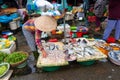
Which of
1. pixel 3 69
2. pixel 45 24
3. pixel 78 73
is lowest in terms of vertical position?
pixel 78 73

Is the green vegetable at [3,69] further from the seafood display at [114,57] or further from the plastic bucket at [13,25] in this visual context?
the plastic bucket at [13,25]

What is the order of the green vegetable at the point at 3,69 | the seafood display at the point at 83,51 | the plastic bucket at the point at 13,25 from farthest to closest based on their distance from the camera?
1. the plastic bucket at the point at 13,25
2. the seafood display at the point at 83,51
3. the green vegetable at the point at 3,69

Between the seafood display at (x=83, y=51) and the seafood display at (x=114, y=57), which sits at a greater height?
the seafood display at (x=83, y=51)

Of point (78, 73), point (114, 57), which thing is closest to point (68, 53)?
point (78, 73)

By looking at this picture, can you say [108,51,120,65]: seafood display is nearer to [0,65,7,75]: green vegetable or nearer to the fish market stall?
the fish market stall

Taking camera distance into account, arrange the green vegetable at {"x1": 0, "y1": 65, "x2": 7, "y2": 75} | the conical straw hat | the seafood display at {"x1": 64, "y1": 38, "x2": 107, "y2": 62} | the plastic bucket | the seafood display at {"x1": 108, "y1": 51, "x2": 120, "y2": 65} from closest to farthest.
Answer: the conical straw hat
the green vegetable at {"x1": 0, "y1": 65, "x2": 7, "y2": 75}
the seafood display at {"x1": 64, "y1": 38, "x2": 107, "y2": 62}
the seafood display at {"x1": 108, "y1": 51, "x2": 120, "y2": 65}
the plastic bucket

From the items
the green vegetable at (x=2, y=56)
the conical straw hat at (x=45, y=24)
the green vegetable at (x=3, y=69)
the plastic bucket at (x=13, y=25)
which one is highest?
the conical straw hat at (x=45, y=24)

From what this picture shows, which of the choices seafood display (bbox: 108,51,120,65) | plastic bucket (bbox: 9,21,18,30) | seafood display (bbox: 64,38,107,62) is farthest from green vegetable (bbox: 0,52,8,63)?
seafood display (bbox: 108,51,120,65)

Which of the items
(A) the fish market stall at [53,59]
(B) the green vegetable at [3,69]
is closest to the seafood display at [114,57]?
(A) the fish market stall at [53,59]

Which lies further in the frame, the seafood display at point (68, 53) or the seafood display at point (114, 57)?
the seafood display at point (114, 57)

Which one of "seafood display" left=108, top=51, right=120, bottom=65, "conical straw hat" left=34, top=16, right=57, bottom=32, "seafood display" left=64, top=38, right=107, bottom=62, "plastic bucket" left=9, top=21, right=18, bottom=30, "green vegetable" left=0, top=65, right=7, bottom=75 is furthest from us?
"plastic bucket" left=9, top=21, right=18, bottom=30

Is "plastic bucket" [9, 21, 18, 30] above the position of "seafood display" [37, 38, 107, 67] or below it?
above

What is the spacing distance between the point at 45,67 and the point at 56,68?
256 mm

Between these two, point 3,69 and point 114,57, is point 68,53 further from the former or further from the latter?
point 3,69
